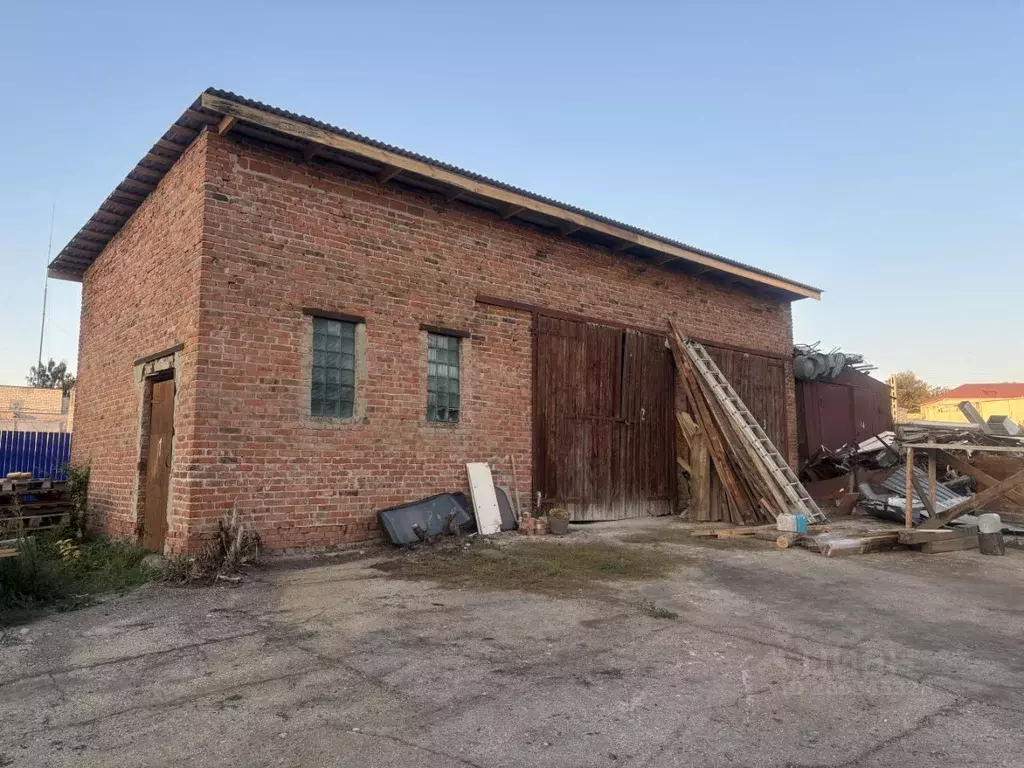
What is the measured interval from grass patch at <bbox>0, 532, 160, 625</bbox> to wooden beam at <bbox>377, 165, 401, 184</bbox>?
17.9 ft

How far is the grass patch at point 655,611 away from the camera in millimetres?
5223

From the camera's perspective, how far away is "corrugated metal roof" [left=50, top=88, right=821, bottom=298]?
296 inches

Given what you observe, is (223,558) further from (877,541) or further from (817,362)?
(817,362)

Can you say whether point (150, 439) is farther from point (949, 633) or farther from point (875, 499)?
point (875, 499)

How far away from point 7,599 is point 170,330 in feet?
11.9

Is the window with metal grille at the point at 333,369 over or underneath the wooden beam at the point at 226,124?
underneath

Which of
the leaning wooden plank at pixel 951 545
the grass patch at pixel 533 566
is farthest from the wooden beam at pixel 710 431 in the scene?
the grass patch at pixel 533 566

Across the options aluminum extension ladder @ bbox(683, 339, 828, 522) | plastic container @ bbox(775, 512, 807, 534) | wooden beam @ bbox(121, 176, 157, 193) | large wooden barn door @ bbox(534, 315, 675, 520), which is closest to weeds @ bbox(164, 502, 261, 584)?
large wooden barn door @ bbox(534, 315, 675, 520)

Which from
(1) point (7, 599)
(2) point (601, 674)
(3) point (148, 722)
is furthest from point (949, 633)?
(1) point (7, 599)

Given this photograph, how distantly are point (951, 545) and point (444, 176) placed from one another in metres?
8.20

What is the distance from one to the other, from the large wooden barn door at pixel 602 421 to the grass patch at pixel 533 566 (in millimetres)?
2218

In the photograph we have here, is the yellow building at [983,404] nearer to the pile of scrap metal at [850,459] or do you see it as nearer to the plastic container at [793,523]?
the pile of scrap metal at [850,459]

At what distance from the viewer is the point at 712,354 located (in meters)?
13.1

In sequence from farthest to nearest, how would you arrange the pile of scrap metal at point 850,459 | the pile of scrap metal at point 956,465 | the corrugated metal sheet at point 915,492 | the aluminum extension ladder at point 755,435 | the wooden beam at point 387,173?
the pile of scrap metal at point 850,459 < the corrugated metal sheet at point 915,492 < the aluminum extension ladder at point 755,435 < the pile of scrap metal at point 956,465 < the wooden beam at point 387,173
